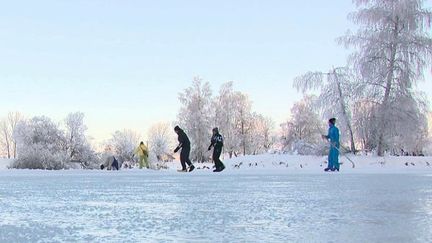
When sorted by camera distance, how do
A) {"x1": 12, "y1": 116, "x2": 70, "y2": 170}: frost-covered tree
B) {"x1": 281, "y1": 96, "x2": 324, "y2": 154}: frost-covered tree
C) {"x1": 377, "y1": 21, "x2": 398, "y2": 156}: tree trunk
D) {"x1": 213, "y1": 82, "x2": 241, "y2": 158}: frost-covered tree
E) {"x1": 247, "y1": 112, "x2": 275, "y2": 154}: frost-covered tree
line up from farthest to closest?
1. {"x1": 247, "y1": 112, "x2": 275, "y2": 154}: frost-covered tree
2. {"x1": 281, "y1": 96, "x2": 324, "y2": 154}: frost-covered tree
3. {"x1": 213, "y1": 82, "x2": 241, "y2": 158}: frost-covered tree
4. {"x1": 12, "y1": 116, "x2": 70, "y2": 170}: frost-covered tree
5. {"x1": 377, "y1": 21, "x2": 398, "y2": 156}: tree trunk

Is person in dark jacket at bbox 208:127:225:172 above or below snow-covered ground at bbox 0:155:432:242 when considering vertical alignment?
above

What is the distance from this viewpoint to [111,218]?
379 cm

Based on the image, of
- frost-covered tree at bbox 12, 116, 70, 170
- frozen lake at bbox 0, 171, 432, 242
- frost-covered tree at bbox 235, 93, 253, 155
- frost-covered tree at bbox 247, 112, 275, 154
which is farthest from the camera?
frost-covered tree at bbox 247, 112, 275, 154

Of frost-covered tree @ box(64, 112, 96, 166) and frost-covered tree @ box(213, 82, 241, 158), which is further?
frost-covered tree @ box(213, 82, 241, 158)

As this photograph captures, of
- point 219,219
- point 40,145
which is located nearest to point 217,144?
point 219,219

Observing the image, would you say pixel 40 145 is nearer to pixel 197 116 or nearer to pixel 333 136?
pixel 333 136

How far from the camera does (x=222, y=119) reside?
216 feet

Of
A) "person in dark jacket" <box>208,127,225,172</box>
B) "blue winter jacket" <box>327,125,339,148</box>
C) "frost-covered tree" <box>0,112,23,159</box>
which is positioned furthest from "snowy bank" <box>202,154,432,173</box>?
"frost-covered tree" <box>0,112,23,159</box>

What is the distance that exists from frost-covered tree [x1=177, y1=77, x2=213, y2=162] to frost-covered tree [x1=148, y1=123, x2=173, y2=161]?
988 centimetres

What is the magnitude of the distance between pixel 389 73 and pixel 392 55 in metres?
0.91

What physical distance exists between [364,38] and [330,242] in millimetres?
25760

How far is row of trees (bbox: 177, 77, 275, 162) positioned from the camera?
6119cm

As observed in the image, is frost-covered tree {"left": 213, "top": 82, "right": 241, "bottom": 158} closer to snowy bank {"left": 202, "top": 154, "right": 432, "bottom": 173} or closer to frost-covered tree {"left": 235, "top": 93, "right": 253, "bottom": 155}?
frost-covered tree {"left": 235, "top": 93, "right": 253, "bottom": 155}

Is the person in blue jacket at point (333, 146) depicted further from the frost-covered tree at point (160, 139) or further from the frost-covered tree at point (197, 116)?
the frost-covered tree at point (160, 139)
